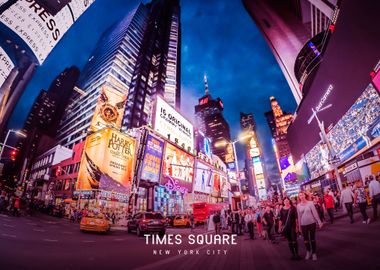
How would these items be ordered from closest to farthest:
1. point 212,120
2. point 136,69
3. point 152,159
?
point 152,159 → point 136,69 → point 212,120

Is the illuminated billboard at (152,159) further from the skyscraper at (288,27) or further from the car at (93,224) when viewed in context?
the skyscraper at (288,27)

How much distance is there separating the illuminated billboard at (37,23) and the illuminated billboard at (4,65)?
→ 30.3 inches

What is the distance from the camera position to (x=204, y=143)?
199 ft

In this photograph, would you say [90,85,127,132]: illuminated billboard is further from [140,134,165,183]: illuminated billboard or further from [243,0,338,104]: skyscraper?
[243,0,338,104]: skyscraper

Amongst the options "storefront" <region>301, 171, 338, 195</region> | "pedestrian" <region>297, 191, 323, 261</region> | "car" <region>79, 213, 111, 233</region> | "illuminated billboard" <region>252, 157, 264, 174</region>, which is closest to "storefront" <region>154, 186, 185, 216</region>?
"car" <region>79, 213, 111, 233</region>

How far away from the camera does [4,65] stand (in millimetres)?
5785

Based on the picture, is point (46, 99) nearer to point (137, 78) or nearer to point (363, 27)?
point (137, 78)

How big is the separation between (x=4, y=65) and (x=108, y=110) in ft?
91.4

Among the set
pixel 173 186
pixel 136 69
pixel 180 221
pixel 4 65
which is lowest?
pixel 180 221

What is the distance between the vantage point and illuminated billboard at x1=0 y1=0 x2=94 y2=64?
5.37 metres

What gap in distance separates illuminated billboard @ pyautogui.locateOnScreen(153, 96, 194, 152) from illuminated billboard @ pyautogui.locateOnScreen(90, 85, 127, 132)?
6917 mm

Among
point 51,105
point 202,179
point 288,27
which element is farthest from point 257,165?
point 51,105

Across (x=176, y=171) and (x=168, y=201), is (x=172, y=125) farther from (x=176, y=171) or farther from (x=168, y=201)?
(x=168, y=201)

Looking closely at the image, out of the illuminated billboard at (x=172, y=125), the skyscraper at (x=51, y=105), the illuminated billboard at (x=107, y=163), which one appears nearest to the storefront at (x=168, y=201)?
the illuminated billboard at (x=107, y=163)
